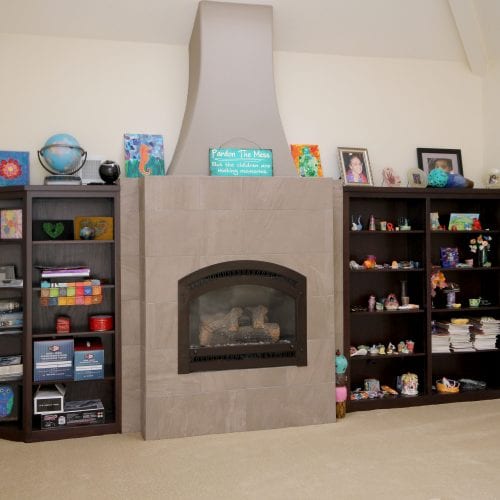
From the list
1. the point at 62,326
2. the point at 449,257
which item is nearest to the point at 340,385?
the point at 449,257

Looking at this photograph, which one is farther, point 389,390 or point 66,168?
point 389,390

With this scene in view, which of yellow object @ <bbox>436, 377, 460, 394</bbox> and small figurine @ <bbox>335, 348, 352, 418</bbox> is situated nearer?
small figurine @ <bbox>335, 348, 352, 418</bbox>

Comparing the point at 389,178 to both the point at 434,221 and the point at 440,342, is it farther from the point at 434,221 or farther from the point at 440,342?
the point at 440,342

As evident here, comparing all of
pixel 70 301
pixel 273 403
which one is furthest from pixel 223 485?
pixel 70 301

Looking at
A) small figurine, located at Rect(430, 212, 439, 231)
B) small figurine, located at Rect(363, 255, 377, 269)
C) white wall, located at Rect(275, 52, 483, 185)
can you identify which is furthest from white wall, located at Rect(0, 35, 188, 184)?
small figurine, located at Rect(430, 212, 439, 231)

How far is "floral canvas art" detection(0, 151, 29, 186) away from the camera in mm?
3969

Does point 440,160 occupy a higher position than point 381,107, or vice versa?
point 381,107

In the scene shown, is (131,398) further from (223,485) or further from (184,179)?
(184,179)

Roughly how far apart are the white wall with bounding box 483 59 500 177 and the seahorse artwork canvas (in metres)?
2.79

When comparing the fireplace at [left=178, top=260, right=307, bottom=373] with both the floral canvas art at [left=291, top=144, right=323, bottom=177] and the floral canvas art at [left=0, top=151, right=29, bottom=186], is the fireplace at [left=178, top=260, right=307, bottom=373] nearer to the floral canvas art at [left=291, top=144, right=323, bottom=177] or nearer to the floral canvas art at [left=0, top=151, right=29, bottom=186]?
the floral canvas art at [left=291, top=144, right=323, bottom=177]

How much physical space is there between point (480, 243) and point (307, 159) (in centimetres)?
157

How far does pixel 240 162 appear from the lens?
3895mm

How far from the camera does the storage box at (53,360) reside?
3.71 metres

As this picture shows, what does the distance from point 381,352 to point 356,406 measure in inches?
18.1
